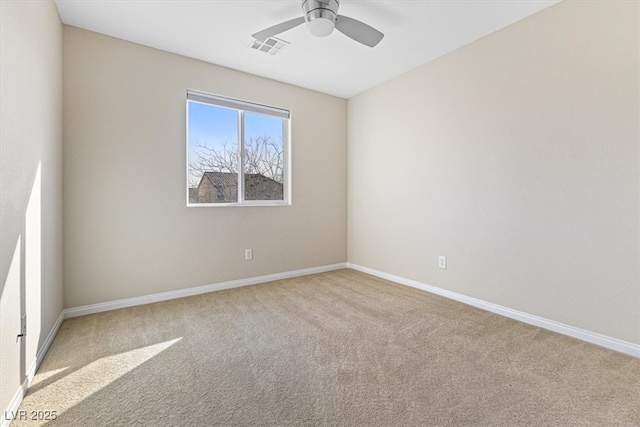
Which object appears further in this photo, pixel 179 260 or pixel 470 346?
pixel 179 260

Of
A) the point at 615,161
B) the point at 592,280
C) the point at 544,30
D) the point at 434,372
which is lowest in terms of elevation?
the point at 434,372

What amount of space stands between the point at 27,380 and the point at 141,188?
1742 millimetres

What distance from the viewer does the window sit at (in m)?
3.25

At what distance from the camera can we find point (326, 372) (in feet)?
5.66

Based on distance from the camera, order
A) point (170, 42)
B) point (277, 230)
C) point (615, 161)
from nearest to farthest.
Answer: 1. point (615, 161)
2. point (170, 42)
3. point (277, 230)

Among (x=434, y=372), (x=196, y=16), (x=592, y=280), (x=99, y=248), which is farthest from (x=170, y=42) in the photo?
(x=592, y=280)

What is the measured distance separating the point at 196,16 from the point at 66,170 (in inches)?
68.3

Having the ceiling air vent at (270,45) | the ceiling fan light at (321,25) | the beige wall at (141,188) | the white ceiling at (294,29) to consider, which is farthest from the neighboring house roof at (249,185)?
the ceiling fan light at (321,25)

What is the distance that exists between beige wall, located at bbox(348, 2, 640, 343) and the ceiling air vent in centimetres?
152

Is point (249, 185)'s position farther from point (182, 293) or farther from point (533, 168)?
point (533, 168)

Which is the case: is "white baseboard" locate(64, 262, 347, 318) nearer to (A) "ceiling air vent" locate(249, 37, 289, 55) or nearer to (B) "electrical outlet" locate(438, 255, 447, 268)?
(B) "electrical outlet" locate(438, 255, 447, 268)

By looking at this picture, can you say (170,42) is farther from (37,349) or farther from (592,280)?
(592,280)

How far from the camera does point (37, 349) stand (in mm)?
1807

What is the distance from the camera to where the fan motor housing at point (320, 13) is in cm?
203
